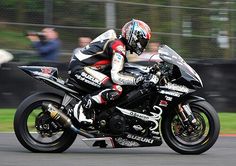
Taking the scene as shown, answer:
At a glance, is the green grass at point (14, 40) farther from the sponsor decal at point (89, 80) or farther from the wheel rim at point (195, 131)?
the wheel rim at point (195, 131)

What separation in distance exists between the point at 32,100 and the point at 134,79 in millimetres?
1315

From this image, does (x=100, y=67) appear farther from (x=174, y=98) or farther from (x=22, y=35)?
(x=22, y=35)

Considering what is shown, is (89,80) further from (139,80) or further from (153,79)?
(153,79)

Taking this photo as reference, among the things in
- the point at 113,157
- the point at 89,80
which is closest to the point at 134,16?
the point at 89,80

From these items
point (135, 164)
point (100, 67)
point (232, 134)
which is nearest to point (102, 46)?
point (100, 67)

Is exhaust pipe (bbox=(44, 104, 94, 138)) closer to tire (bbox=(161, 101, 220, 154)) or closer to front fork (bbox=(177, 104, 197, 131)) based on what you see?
tire (bbox=(161, 101, 220, 154))

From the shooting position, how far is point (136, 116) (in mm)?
8211

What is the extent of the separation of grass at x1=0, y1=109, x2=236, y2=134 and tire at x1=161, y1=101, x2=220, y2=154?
2.89m

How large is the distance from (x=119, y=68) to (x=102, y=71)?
364mm

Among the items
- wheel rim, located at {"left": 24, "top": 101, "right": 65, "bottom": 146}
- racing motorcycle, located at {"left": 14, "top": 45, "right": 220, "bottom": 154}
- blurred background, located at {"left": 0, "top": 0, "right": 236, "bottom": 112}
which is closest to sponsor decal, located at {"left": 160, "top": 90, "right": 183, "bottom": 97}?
racing motorcycle, located at {"left": 14, "top": 45, "right": 220, "bottom": 154}

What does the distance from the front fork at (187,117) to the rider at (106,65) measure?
627 millimetres

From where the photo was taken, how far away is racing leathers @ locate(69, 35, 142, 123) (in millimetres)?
8109

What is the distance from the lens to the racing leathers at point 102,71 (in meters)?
8.11

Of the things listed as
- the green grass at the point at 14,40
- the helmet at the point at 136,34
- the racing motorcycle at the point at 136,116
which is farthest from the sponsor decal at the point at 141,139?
the green grass at the point at 14,40
